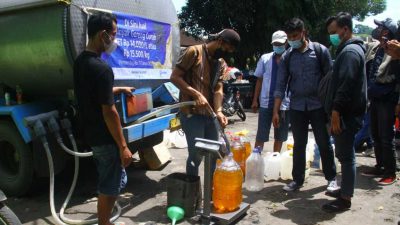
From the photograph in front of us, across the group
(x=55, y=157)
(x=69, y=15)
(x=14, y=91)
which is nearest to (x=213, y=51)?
(x=69, y=15)

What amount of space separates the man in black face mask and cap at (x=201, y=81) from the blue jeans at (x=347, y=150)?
1173 millimetres

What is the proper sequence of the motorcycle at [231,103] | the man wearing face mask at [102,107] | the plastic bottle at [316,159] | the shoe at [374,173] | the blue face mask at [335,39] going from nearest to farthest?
the man wearing face mask at [102,107]
the blue face mask at [335,39]
the shoe at [374,173]
the plastic bottle at [316,159]
the motorcycle at [231,103]

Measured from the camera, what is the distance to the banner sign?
13.8ft

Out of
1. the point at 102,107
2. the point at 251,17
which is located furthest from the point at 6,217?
the point at 251,17

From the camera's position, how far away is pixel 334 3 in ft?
58.1

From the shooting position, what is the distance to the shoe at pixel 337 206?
3.96 metres

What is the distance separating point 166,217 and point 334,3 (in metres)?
16.3

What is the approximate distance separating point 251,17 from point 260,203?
12933 mm

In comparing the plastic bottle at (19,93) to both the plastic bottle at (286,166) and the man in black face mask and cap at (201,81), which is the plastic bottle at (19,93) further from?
the plastic bottle at (286,166)

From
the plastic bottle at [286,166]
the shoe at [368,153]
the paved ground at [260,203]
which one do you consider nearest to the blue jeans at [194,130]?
Result: the paved ground at [260,203]

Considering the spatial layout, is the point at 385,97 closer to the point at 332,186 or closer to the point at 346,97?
the point at 332,186

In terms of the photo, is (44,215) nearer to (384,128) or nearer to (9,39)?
(9,39)

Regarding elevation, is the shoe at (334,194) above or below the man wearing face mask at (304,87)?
below

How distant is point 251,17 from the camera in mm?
16188
